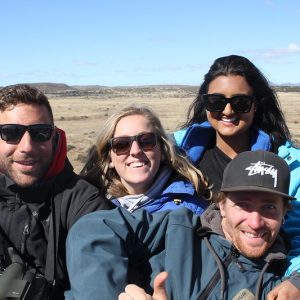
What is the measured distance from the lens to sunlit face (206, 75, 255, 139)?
4281 millimetres

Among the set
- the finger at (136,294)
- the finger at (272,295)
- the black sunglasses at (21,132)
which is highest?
the black sunglasses at (21,132)

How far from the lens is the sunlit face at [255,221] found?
2.91 m

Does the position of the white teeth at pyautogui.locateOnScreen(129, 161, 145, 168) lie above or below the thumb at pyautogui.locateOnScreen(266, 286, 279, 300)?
above

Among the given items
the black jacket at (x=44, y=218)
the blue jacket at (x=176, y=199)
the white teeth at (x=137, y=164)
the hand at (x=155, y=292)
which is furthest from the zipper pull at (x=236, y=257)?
the white teeth at (x=137, y=164)

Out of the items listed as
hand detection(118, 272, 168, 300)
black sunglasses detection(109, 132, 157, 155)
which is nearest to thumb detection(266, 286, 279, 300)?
hand detection(118, 272, 168, 300)

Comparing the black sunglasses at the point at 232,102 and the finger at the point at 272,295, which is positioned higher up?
the black sunglasses at the point at 232,102

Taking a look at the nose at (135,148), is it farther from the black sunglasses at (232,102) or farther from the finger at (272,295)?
the finger at (272,295)

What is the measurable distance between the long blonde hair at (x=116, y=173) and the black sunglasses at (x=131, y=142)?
10cm

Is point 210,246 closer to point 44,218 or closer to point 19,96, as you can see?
point 44,218

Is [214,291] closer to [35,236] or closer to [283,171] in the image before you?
[283,171]

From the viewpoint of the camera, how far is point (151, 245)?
Result: 3.17 m

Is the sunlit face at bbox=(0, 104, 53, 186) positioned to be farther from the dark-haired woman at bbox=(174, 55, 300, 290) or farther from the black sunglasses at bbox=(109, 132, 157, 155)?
the dark-haired woman at bbox=(174, 55, 300, 290)

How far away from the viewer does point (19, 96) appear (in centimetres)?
371

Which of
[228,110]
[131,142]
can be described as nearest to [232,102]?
[228,110]
